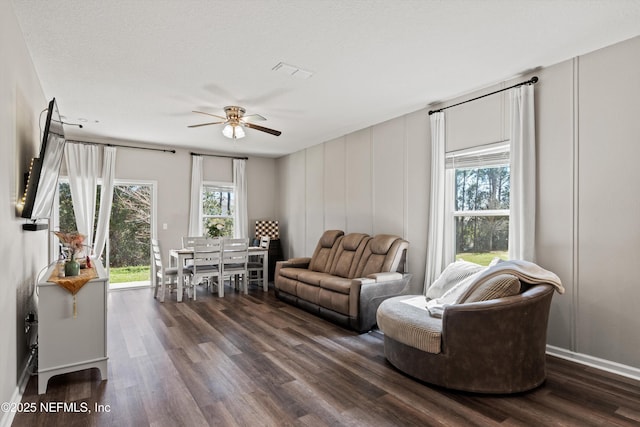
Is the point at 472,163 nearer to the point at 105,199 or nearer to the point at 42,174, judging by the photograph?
the point at 42,174

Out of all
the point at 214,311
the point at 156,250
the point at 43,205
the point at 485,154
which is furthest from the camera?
the point at 156,250

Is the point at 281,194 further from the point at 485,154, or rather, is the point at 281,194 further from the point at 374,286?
the point at 485,154

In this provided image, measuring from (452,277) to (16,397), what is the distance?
361 cm

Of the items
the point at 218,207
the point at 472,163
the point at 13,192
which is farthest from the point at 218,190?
the point at 472,163

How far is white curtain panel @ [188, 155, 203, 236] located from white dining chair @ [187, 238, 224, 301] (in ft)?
4.42

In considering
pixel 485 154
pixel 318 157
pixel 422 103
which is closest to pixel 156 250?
pixel 318 157

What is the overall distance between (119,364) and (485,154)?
13.8 feet

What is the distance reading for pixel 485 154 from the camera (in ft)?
12.3

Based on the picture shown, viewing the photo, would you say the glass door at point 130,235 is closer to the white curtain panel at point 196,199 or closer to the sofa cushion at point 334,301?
the white curtain panel at point 196,199

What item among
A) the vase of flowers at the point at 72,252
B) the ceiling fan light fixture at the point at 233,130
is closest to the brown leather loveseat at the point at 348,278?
the ceiling fan light fixture at the point at 233,130

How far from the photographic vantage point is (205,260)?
18.2ft

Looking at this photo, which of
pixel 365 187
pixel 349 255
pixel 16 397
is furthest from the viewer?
pixel 365 187

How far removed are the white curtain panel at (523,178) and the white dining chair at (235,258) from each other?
4.14 metres

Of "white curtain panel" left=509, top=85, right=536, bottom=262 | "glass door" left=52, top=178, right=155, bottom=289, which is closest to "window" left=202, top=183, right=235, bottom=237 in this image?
"glass door" left=52, top=178, right=155, bottom=289
